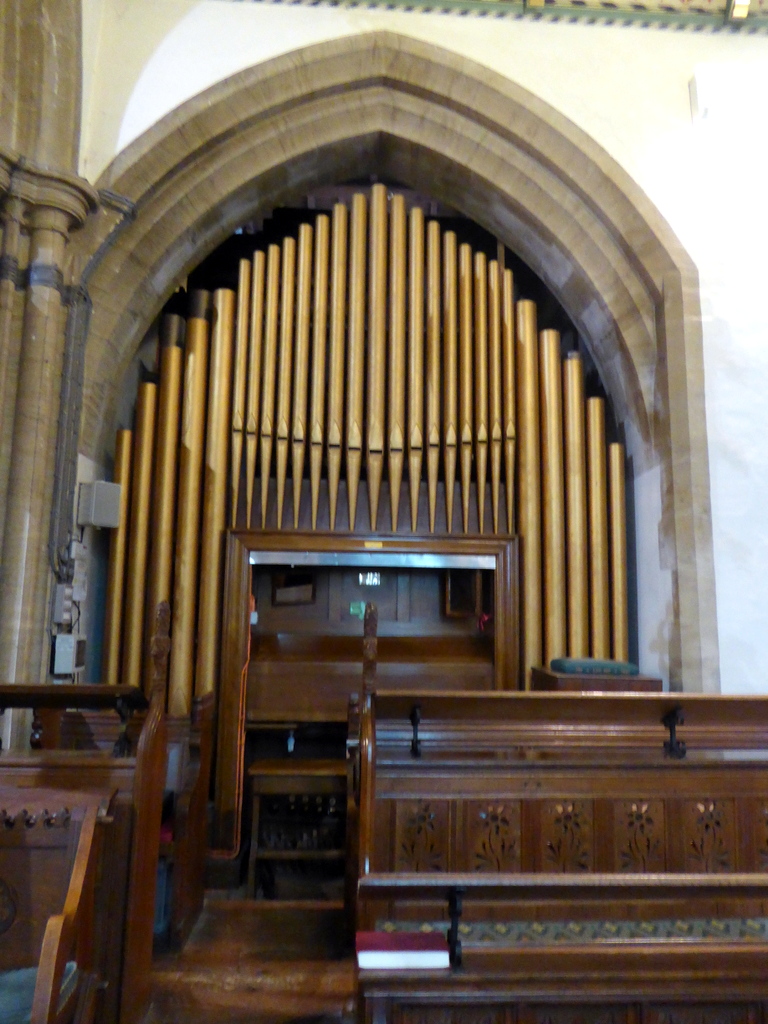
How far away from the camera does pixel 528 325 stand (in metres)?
4.66

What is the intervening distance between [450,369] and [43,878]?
3.37 meters

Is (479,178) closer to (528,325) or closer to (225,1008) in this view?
(528,325)

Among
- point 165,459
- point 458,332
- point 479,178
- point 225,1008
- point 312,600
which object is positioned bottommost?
point 225,1008

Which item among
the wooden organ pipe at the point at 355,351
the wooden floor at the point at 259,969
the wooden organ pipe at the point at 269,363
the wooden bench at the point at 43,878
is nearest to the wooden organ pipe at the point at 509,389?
the wooden organ pipe at the point at 355,351

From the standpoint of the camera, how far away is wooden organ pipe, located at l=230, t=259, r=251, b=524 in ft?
14.6

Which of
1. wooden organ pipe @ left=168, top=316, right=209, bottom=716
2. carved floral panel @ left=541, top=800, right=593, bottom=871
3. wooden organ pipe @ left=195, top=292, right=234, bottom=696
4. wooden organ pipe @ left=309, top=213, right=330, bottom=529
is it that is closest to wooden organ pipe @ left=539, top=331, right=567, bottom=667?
wooden organ pipe @ left=309, top=213, right=330, bottom=529

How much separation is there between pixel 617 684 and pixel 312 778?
172 cm

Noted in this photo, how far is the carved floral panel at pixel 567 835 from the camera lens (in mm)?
2801

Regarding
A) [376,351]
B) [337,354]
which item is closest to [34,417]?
[337,354]

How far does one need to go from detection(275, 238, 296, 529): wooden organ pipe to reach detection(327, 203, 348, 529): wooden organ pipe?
0.24m

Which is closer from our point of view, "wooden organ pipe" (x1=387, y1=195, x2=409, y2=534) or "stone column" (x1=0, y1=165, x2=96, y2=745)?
"stone column" (x1=0, y1=165, x2=96, y2=745)

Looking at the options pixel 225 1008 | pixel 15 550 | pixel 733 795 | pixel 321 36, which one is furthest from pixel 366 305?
pixel 225 1008

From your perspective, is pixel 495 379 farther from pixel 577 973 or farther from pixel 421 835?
pixel 577 973

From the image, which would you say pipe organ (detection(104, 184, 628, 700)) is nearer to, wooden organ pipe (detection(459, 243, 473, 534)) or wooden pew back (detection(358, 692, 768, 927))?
wooden organ pipe (detection(459, 243, 473, 534))
